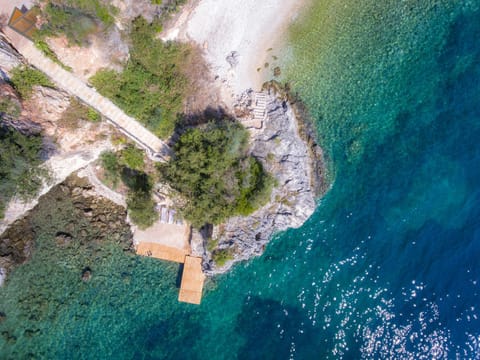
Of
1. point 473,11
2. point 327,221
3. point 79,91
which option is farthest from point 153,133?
point 473,11

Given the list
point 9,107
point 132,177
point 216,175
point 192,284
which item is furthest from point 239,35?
point 192,284

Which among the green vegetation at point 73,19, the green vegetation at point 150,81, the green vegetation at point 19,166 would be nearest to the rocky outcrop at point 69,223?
the green vegetation at point 19,166

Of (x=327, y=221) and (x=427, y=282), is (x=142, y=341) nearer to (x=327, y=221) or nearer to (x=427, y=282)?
(x=327, y=221)

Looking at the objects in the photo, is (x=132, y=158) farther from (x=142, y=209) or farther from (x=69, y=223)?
(x=69, y=223)

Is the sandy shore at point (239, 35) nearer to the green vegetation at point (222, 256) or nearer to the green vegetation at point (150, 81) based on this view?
the green vegetation at point (150, 81)

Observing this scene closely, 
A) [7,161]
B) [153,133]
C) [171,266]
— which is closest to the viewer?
[7,161]

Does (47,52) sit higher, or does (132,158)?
(47,52)

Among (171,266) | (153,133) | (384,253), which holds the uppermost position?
(153,133)
